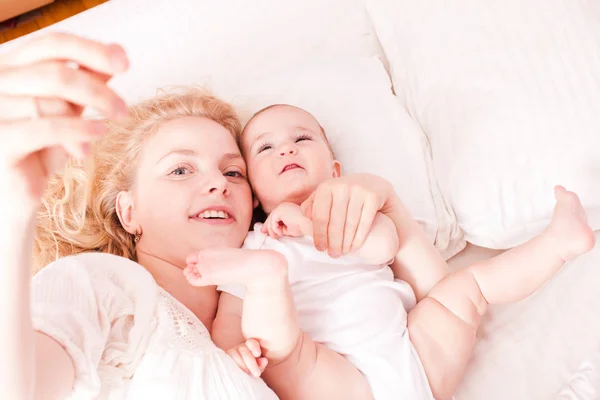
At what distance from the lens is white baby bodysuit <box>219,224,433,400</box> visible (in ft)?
3.13

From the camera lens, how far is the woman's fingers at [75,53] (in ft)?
1.67

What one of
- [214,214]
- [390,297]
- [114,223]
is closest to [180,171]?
[214,214]

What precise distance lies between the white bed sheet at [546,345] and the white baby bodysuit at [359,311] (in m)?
0.18

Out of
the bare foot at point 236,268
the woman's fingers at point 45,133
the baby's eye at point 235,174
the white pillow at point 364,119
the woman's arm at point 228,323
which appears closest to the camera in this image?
the woman's fingers at point 45,133

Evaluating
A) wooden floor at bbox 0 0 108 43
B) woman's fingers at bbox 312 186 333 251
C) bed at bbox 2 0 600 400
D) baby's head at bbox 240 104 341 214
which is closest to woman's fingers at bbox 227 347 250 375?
woman's fingers at bbox 312 186 333 251

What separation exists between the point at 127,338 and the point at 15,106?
1.23 feet

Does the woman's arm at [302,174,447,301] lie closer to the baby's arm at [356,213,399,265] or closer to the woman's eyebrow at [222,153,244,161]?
the baby's arm at [356,213,399,265]

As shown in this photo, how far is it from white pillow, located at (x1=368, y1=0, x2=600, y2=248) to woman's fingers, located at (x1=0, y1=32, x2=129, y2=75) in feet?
2.97

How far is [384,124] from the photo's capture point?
1376mm

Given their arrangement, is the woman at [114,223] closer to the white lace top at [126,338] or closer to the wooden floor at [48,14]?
the white lace top at [126,338]

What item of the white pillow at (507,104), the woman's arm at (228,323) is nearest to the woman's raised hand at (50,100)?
the woman's arm at (228,323)

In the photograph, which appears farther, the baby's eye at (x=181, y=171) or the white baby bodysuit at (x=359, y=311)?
the baby's eye at (x=181, y=171)

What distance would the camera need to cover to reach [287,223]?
40.0 inches

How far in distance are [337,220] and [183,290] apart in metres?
0.29
